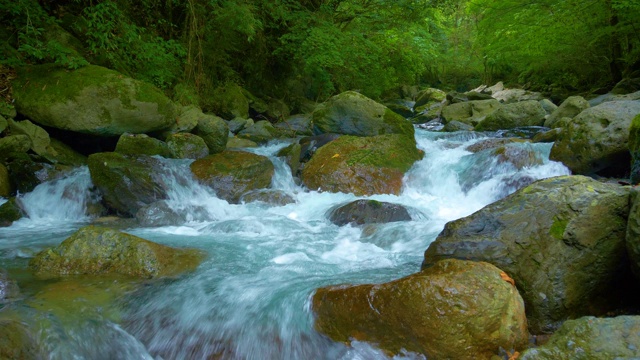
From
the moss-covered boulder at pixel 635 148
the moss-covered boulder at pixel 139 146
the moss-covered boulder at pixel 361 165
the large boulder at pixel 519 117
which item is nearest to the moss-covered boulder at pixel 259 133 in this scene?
the moss-covered boulder at pixel 361 165

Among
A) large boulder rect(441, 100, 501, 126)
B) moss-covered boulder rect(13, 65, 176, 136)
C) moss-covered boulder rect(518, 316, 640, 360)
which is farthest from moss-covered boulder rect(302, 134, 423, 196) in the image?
large boulder rect(441, 100, 501, 126)

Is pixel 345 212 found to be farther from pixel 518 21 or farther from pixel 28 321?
pixel 518 21

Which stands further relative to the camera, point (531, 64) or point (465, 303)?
point (531, 64)

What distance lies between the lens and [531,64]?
16172 mm

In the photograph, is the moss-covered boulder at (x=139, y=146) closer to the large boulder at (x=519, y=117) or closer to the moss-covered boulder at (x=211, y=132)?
the moss-covered boulder at (x=211, y=132)

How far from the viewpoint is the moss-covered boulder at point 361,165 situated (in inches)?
307

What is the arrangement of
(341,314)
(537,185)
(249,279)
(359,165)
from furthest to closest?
(359,165), (249,279), (537,185), (341,314)

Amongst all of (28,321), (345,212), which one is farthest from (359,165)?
(28,321)

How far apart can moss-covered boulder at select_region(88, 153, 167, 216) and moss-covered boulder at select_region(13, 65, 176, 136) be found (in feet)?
4.13

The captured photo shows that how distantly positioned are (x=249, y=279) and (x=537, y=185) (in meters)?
2.74

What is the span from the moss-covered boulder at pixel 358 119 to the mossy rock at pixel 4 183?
598cm

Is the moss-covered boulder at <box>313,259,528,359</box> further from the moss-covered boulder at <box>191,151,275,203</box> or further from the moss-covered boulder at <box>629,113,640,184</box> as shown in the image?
the moss-covered boulder at <box>191,151,275,203</box>

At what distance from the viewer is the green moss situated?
3.32 m

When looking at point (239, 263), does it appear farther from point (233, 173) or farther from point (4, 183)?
point (4, 183)
